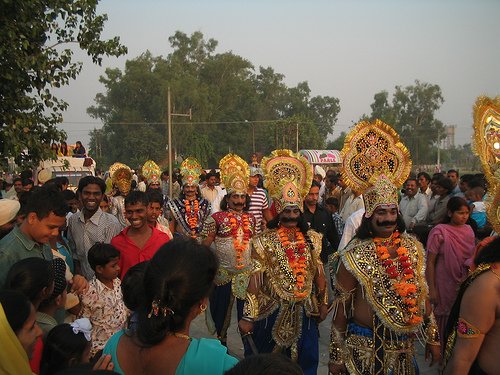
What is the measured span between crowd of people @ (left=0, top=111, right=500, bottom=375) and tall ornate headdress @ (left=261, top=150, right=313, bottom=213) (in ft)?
0.05

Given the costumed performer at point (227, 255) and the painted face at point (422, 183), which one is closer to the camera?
the costumed performer at point (227, 255)

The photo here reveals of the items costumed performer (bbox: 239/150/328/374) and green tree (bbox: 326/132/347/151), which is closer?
costumed performer (bbox: 239/150/328/374)

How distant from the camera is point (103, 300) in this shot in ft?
12.2

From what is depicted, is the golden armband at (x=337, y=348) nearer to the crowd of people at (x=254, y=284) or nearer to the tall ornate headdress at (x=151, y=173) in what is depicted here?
the crowd of people at (x=254, y=284)

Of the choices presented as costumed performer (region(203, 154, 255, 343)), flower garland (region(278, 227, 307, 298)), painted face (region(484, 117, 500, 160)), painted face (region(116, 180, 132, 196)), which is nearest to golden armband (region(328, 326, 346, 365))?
flower garland (region(278, 227, 307, 298))

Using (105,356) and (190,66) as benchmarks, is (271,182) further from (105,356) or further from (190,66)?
(190,66)

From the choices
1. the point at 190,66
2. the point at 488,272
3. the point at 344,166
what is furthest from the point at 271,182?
the point at 190,66

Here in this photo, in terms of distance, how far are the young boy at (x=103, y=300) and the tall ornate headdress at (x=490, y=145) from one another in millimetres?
2721

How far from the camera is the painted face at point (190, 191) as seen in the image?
725 centimetres

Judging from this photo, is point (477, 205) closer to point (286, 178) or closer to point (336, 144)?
point (286, 178)

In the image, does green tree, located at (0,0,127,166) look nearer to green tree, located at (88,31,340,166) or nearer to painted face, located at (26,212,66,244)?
painted face, located at (26,212,66,244)

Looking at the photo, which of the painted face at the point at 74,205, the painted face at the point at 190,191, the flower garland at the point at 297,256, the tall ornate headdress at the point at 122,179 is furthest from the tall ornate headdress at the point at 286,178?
the tall ornate headdress at the point at 122,179

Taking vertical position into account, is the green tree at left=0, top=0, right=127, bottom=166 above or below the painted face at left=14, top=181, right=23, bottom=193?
above

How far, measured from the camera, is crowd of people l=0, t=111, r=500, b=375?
6.24 ft
